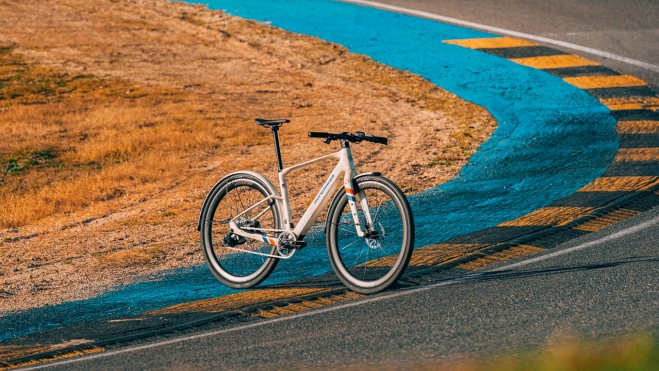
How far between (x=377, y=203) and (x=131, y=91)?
30.8 feet

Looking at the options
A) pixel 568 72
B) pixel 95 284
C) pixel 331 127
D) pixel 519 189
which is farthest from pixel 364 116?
pixel 95 284

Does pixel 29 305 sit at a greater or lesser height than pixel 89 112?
lesser

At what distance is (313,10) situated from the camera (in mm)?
18328

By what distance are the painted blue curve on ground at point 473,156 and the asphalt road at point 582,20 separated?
770 mm

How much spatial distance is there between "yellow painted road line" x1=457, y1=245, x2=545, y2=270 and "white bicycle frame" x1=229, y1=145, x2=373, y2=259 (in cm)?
107

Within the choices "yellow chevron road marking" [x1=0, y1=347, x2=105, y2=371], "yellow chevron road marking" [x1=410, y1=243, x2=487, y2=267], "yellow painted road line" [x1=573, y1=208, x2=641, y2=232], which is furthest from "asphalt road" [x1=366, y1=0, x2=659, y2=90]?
"yellow chevron road marking" [x1=0, y1=347, x2=105, y2=371]

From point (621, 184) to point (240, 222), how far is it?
3784mm

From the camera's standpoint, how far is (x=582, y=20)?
52.2ft

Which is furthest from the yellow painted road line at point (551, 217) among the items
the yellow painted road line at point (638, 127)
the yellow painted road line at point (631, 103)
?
the yellow painted road line at point (631, 103)

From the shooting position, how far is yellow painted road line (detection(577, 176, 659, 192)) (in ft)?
28.9

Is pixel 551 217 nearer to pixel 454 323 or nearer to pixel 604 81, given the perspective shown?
pixel 454 323

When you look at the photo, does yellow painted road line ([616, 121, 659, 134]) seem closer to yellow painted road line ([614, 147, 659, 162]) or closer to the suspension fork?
yellow painted road line ([614, 147, 659, 162])

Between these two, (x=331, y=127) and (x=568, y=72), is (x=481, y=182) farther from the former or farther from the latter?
(x=568, y=72)

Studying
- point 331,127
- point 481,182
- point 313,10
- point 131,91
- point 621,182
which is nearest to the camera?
point 621,182
